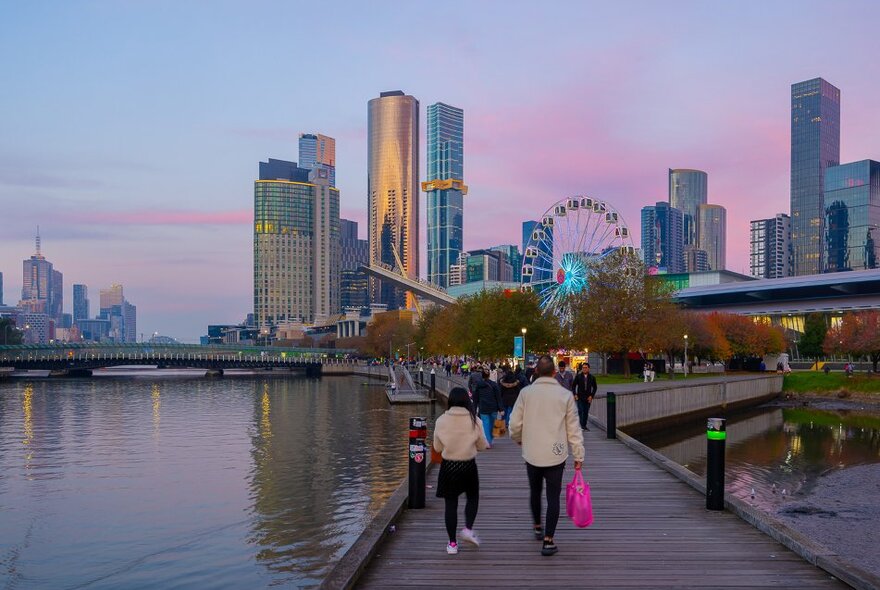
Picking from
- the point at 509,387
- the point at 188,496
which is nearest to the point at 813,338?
the point at 509,387

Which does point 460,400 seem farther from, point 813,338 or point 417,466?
point 813,338

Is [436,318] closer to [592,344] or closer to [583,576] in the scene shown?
[592,344]

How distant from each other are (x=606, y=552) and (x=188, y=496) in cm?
1890

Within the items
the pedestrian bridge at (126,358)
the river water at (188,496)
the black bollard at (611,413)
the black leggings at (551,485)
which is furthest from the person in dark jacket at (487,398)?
the pedestrian bridge at (126,358)

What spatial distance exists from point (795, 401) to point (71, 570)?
68.0m

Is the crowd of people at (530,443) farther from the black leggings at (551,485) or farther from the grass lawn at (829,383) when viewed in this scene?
the grass lawn at (829,383)

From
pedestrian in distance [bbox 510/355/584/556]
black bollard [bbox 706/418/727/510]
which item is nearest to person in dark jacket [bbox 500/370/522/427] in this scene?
black bollard [bbox 706/418/727/510]

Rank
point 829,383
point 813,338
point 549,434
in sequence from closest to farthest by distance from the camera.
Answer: point 549,434 < point 829,383 < point 813,338

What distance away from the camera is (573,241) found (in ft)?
286

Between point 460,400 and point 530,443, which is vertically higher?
point 460,400

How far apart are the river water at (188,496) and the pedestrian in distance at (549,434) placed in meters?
8.07

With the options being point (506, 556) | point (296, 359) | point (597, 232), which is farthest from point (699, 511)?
point (296, 359)

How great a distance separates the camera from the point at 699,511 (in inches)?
527

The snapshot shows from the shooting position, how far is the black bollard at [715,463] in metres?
12.9
